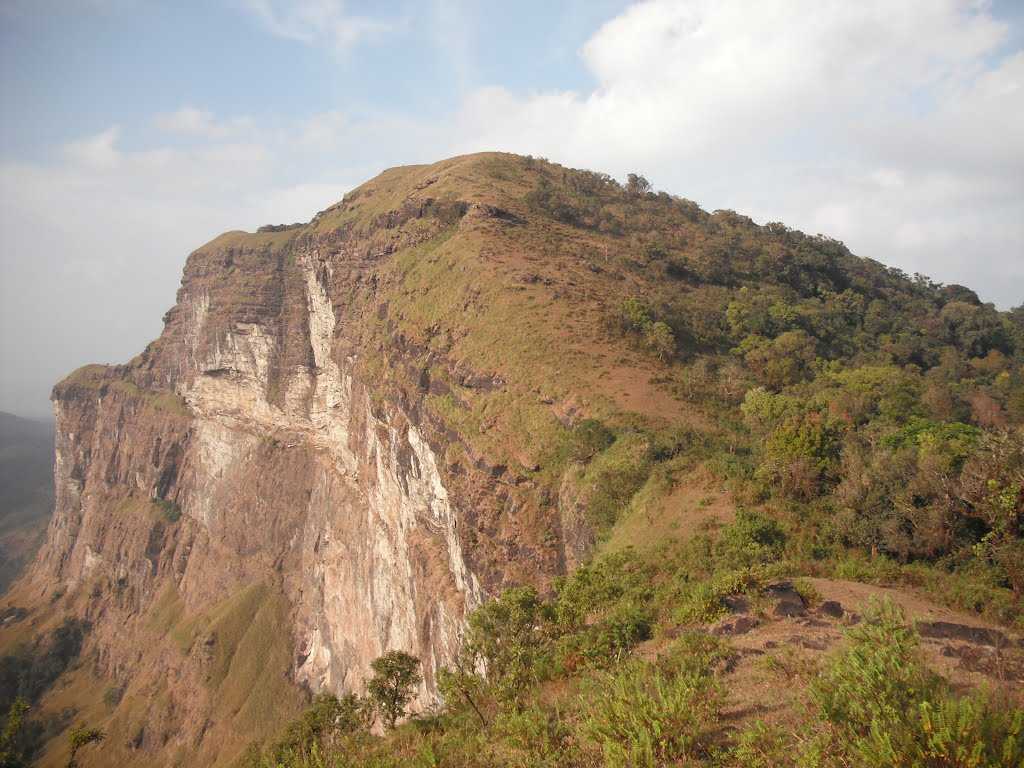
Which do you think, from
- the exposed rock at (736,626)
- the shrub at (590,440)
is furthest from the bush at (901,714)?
the shrub at (590,440)

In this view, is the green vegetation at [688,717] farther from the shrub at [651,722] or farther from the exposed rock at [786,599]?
the exposed rock at [786,599]

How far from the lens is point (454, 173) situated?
54125 millimetres

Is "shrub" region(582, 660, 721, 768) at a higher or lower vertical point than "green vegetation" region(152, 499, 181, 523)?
higher

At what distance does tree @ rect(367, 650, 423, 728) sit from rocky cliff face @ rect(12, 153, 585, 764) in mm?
8972

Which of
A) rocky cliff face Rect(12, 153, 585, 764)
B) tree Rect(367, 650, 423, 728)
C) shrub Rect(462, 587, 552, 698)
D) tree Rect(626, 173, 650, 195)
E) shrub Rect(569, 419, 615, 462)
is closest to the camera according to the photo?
shrub Rect(462, 587, 552, 698)

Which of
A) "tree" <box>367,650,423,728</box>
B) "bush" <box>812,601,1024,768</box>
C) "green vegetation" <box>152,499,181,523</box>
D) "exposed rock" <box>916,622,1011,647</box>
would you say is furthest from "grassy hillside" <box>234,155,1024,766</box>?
"green vegetation" <box>152,499,181,523</box>

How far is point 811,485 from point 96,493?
92.9 metres

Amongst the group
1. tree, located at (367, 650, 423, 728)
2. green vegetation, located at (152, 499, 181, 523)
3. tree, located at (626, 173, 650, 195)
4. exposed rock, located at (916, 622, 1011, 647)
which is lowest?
green vegetation, located at (152, 499, 181, 523)

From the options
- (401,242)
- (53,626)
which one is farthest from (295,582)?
(53,626)

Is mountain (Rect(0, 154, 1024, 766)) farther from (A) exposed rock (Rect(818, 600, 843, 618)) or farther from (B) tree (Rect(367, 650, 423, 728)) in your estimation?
(B) tree (Rect(367, 650, 423, 728))

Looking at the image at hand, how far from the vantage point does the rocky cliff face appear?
106ft

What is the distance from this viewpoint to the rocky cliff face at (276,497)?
32.2 meters

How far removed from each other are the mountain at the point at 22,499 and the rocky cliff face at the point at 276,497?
30913 mm

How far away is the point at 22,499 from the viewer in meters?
132
